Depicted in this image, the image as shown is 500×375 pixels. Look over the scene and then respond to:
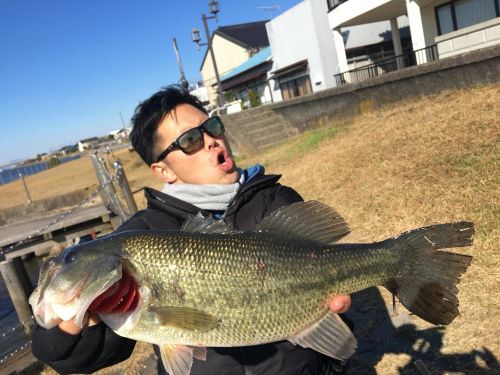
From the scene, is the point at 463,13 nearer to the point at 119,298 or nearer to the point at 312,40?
the point at 312,40

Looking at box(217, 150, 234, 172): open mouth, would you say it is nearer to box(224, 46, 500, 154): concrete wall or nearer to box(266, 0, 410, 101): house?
box(224, 46, 500, 154): concrete wall

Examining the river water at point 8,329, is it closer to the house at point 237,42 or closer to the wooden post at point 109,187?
the wooden post at point 109,187

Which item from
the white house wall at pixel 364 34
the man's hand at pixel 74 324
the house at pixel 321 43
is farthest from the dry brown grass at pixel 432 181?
the white house wall at pixel 364 34

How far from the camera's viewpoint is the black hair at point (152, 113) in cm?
301

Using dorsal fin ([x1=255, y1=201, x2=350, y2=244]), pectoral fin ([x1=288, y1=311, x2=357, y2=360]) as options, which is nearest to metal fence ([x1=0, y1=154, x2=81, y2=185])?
dorsal fin ([x1=255, y1=201, x2=350, y2=244])

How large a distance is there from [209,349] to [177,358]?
0.48 meters

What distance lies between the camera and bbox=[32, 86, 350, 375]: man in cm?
232

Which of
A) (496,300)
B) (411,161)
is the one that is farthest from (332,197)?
(496,300)

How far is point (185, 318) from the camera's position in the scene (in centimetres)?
201

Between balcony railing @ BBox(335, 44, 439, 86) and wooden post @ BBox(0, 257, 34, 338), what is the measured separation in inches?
617

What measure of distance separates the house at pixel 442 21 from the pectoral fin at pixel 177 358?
Result: 16.6 metres

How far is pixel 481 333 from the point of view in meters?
3.98

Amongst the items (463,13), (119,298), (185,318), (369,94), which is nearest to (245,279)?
(185,318)

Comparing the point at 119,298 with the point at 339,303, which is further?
the point at 339,303
